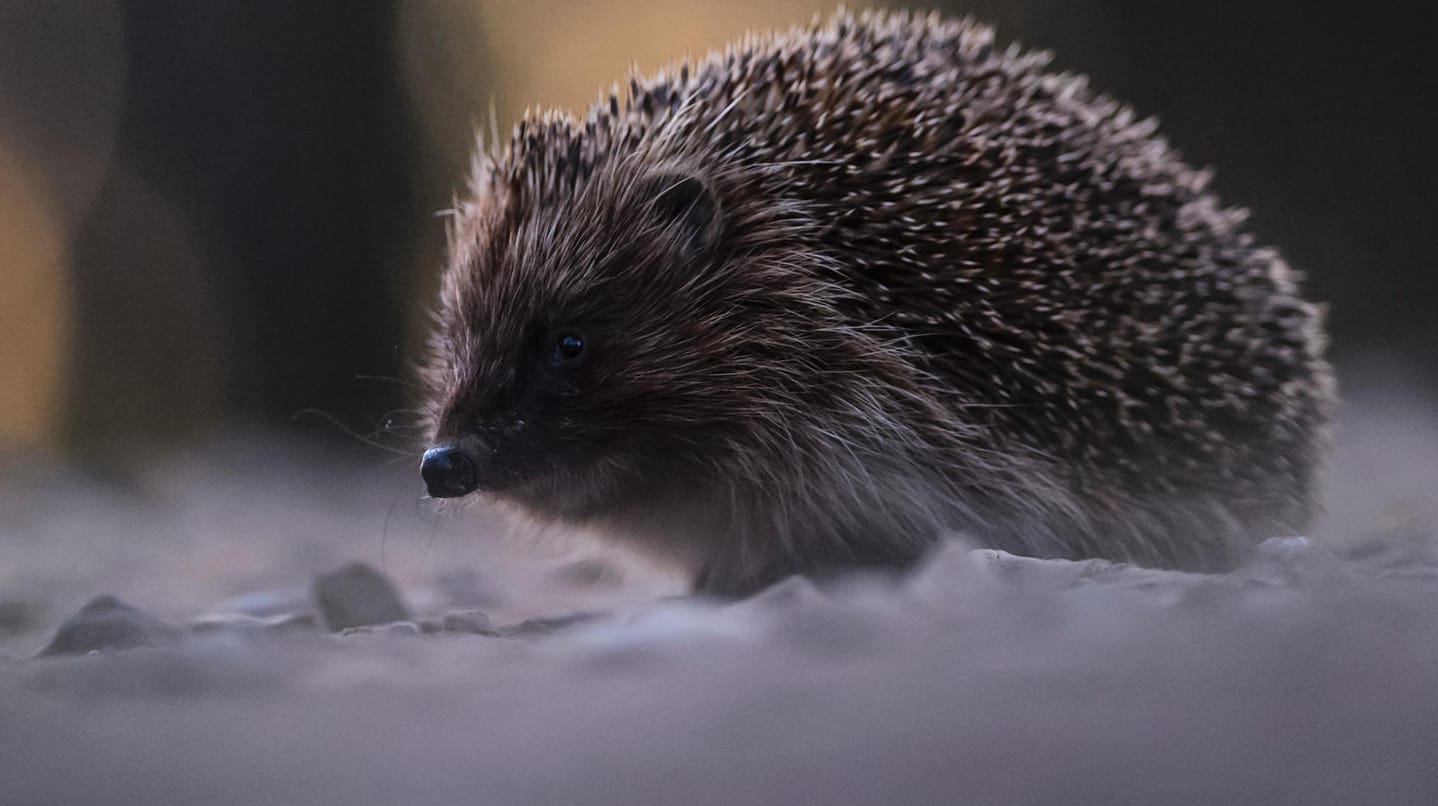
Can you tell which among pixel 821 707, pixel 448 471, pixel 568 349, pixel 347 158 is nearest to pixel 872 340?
pixel 568 349

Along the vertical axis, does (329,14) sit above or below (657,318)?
above

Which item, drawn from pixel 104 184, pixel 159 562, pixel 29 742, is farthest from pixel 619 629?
pixel 104 184

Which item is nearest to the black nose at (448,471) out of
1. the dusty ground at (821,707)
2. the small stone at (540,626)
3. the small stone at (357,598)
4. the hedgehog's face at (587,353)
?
the hedgehog's face at (587,353)

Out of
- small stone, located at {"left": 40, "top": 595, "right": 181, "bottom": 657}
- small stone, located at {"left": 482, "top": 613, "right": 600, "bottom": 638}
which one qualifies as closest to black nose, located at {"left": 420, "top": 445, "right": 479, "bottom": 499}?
small stone, located at {"left": 482, "top": 613, "right": 600, "bottom": 638}

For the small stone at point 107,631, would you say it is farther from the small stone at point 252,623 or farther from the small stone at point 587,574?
the small stone at point 587,574

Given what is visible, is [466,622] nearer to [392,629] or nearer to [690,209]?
[392,629]

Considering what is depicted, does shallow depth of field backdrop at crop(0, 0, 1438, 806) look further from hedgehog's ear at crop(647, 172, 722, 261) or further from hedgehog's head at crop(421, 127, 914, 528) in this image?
hedgehog's ear at crop(647, 172, 722, 261)

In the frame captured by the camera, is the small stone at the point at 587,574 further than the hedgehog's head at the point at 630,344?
Yes

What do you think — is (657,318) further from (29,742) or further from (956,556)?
(29,742)
